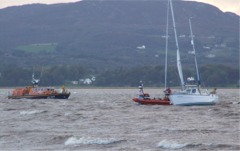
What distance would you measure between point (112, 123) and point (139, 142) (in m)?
14.7

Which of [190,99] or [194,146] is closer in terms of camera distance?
[194,146]

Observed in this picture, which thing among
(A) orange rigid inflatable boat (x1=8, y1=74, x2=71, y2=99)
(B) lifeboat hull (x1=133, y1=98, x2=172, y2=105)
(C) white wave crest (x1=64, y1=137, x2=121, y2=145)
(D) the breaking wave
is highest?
(A) orange rigid inflatable boat (x1=8, y1=74, x2=71, y2=99)

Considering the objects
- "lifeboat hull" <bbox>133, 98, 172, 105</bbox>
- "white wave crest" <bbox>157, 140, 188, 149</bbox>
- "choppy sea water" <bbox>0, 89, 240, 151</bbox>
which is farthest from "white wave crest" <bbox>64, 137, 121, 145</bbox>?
"lifeboat hull" <bbox>133, 98, 172, 105</bbox>

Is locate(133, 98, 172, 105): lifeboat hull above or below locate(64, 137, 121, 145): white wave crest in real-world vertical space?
above

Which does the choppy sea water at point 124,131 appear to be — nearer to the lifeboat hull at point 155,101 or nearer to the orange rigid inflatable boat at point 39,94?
the lifeboat hull at point 155,101

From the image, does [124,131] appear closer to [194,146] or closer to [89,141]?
[89,141]

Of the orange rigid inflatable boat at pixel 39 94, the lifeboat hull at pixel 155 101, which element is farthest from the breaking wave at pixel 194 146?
the orange rigid inflatable boat at pixel 39 94

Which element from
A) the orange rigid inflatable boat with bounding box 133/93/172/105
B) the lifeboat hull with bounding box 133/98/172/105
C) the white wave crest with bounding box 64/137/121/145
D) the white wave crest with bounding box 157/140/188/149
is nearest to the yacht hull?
the lifeboat hull with bounding box 133/98/172/105

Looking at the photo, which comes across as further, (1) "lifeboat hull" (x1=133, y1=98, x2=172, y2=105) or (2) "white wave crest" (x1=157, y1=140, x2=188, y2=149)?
(1) "lifeboat hull" (x1=133, y1=98, x2=172, y2=105)

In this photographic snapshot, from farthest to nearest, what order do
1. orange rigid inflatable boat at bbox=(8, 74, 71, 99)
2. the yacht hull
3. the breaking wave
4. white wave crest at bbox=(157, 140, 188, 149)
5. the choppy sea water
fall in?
orange rigid inflatable boat at bbox=(8, 74, 71, 99) < the yacht hull < the choppy sea water < white wave crest at bbox=(157, 140, 188, 149) < the breaking wave

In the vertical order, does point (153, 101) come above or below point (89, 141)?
above

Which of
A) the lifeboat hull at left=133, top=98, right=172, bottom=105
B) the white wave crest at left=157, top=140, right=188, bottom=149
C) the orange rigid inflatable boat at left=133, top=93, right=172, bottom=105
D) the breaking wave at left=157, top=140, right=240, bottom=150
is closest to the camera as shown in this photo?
the breaking wave at left=157, top=140, right=240, bottom=150

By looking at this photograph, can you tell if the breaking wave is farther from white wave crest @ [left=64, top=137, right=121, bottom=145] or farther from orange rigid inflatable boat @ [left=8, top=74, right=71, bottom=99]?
orange rigid inflatable boat @ [left=8, top=74, right=71, bottom=99]

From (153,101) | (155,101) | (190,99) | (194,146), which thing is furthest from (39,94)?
→ (194,146)
